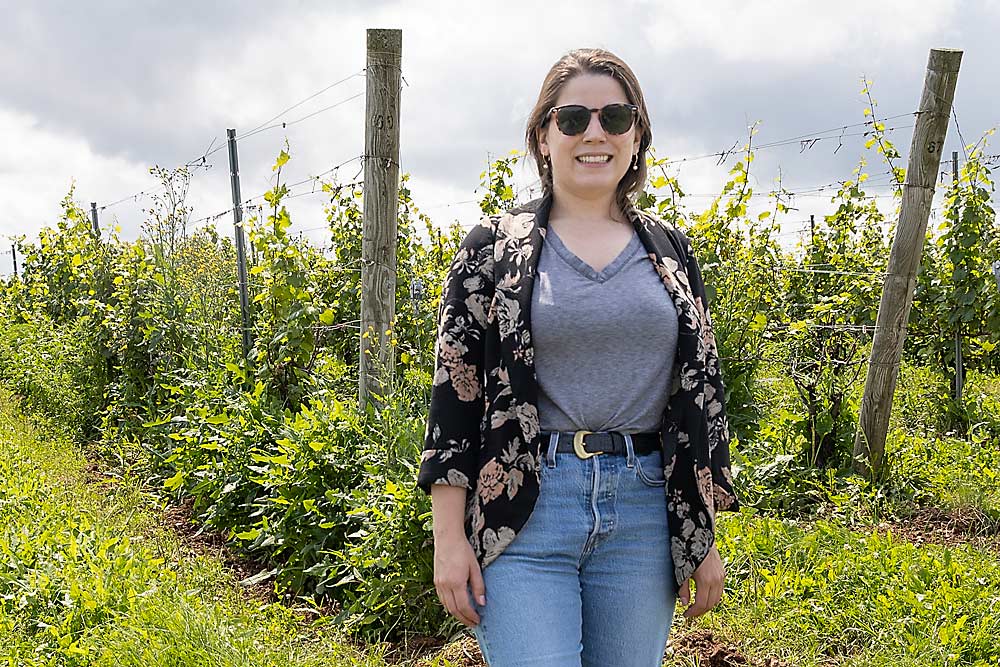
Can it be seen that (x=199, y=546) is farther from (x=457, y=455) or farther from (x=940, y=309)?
(x=940, y=309)

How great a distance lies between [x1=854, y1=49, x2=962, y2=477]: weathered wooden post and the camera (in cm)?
528

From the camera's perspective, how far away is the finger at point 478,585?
191 cm

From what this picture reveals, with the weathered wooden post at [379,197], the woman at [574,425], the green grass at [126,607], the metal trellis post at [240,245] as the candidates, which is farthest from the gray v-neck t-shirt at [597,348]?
the metal trellis post at [240,245]

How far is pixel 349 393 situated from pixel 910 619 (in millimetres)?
2999

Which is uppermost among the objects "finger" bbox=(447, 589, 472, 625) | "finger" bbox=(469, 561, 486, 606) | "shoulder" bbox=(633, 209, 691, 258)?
"shoulder" bbox=(633, 209, 691, 258)

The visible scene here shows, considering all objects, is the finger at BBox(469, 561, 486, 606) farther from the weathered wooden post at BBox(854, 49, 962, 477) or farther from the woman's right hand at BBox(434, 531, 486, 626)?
the weathered wooden post at BBox(854, 49, 962, 477)

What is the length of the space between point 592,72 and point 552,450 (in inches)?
32.1

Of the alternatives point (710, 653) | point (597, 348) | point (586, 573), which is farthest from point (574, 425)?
point (710, 653)

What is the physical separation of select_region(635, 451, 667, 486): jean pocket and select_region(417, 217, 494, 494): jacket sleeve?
1.07 feet

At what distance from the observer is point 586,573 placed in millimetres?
1970

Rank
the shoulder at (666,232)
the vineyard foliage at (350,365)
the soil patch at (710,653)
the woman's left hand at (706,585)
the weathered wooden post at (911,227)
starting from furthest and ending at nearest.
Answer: the weathered wooden post at (911,227) → the vineyard foliage at (350,365) → the soil patch at (710,653) → the shoulder at (666,232) → the woman's left hand at (706,585)

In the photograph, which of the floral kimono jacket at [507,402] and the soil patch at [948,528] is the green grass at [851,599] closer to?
the soil patch at [948,528]

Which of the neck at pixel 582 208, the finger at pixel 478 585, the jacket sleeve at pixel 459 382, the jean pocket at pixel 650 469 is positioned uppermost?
the neck at pixel 582 208

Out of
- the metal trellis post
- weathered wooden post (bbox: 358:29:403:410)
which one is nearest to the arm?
weathered wooden post (bbox: 358:29:403:410)
